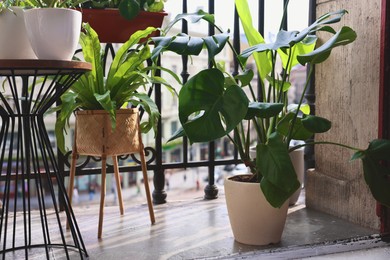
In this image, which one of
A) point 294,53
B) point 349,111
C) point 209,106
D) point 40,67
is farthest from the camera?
point 349,111

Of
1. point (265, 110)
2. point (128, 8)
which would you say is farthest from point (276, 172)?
point (128, 8)

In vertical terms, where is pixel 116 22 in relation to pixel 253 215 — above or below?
above

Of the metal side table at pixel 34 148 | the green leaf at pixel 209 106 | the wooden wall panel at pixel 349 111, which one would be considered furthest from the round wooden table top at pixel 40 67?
the wooden wall panel at pixel 349 111

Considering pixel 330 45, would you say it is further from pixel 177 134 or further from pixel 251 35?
pixel 177 134

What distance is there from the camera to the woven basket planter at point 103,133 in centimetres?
168

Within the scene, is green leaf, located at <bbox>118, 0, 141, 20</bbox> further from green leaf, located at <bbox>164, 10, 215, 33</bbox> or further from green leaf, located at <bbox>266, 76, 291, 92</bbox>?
green leaf, located at <bbox>266, 76, 291, 92</bbox>

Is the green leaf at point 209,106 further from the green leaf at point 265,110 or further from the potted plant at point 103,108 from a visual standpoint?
the potted plant at point 103,108

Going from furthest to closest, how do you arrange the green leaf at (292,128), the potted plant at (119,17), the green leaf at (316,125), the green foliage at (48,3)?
the potted plant at (119,17) → the green leaf at (292,128) → the green leaf at (316,125) → the green foliage at (48,3)

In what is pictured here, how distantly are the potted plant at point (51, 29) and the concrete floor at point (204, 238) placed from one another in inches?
26.6

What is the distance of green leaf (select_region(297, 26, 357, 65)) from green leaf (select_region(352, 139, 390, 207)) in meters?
0.36

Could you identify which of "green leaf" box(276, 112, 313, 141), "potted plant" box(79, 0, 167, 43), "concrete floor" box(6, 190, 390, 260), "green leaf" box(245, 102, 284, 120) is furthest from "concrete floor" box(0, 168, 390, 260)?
"potted plant" box(79, 0, 167, 43)

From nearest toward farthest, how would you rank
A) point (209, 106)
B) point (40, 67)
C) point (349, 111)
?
point (40, 67), point (209, 106), point (349, 111)

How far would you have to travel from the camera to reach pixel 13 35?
4.45ft

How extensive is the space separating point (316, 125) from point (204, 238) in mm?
589
